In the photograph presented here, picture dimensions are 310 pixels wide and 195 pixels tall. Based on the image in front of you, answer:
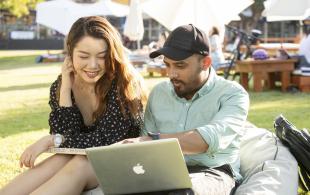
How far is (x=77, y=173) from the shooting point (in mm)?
3422

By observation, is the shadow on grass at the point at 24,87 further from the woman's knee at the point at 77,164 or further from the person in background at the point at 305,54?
the woman's knee at the point at 77,164

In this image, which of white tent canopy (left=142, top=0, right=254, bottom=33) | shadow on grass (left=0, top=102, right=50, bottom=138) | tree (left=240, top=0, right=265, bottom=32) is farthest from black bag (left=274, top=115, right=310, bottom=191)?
tree (left=240, top=0, right=265, bottom=32)

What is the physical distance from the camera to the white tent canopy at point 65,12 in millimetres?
20188

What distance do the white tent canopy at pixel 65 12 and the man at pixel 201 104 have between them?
16694 millimetres

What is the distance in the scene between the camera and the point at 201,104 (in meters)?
3.61

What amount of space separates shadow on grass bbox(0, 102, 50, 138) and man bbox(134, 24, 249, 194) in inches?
186

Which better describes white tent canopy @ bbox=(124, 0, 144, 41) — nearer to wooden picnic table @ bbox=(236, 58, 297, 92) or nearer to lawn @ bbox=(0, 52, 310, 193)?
lawn @ bbox=(0, 52, 310, 193)

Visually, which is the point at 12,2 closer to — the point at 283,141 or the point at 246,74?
the point at 246,74

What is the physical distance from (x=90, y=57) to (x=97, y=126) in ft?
1.42

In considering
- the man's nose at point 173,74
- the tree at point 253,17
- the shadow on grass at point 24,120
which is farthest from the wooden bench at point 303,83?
the tree at point 253,17

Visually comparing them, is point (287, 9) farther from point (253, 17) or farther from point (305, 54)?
point (253, 17)

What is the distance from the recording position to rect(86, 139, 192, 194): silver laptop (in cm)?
295

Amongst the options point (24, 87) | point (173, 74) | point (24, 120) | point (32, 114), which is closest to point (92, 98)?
point (173, 74)

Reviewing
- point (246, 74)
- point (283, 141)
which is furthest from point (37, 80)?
point (283, 141)
